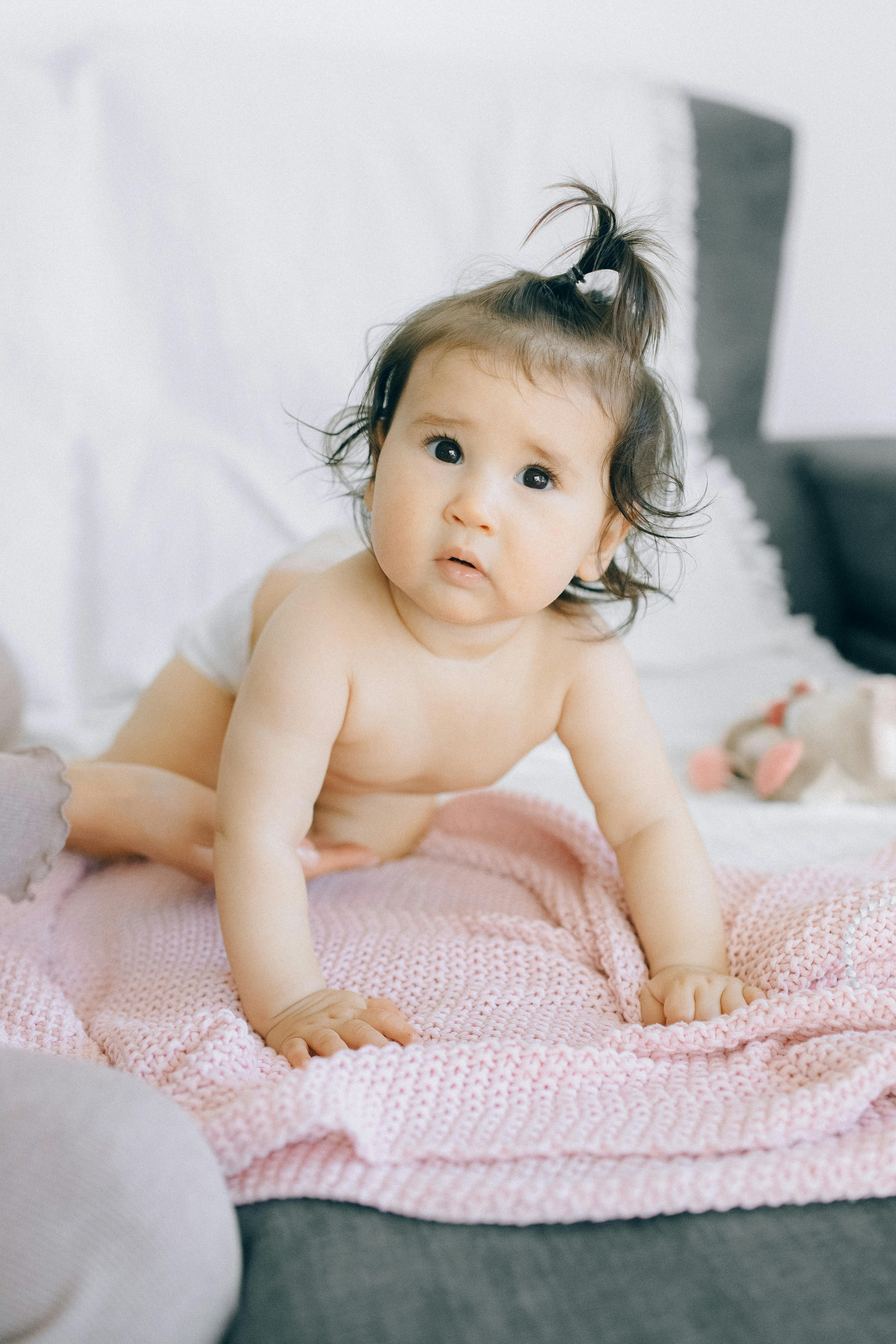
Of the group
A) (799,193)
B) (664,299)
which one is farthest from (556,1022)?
(799,193)

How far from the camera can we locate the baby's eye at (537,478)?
0.74 meters

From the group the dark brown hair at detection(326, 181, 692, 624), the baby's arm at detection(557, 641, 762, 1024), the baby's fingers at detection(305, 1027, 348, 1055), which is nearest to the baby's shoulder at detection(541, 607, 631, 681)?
the baby's arm at detection(557, 641, 762, 1024)

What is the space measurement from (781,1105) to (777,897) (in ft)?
0.80

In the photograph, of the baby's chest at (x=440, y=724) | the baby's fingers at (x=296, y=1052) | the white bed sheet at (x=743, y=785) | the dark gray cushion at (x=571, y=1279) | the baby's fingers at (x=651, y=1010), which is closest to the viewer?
the dark gray cushion at (x=571, y=1279)

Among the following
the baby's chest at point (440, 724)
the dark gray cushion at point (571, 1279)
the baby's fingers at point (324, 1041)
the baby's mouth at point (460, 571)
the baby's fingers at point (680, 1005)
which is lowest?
the baby's fingers at point (680, 1005)

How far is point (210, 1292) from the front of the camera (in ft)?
1.65

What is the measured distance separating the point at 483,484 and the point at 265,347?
0.82m

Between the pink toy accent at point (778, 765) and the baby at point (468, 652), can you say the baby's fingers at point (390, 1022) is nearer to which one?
the baby at point (468, 652)

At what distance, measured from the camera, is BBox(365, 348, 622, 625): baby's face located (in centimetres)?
72

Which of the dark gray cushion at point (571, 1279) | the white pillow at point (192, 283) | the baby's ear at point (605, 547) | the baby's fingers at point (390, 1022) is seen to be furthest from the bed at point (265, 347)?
the dark gray cushion at point (571, 1279)

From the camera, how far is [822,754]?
113 centimetres

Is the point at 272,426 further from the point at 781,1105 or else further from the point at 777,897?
the point at 781,1105

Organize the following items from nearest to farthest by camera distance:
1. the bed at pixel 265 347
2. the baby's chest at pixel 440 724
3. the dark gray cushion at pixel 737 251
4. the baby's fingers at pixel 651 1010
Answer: the baby's fingers at pixel 651 1010 < the baby's chest at pixel 440 724 < the bed at pixel 265 347 < the dark gray cushion at pixel 737 251

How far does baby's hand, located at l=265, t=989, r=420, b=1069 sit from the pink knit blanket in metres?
0.02
